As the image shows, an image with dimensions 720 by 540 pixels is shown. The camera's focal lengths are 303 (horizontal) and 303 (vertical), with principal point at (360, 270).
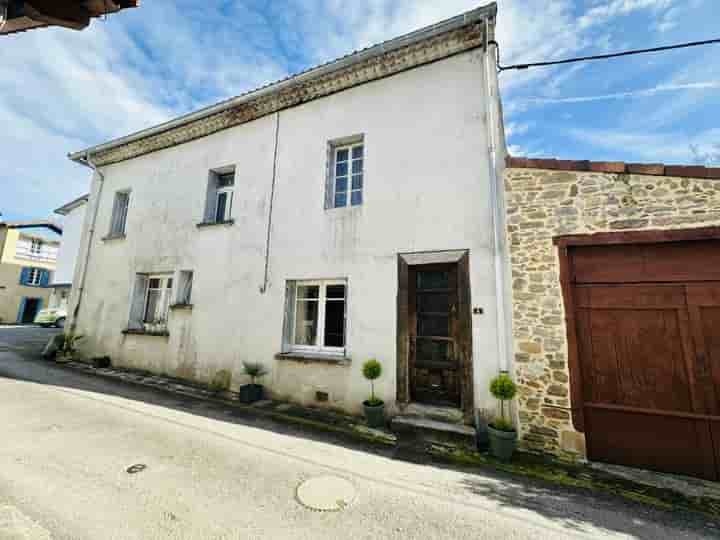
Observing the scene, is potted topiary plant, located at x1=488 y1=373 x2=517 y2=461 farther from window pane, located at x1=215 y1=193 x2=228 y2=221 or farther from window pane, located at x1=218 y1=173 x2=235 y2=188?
window pane, located at x1=218 y1=173 x2=235 y2=188

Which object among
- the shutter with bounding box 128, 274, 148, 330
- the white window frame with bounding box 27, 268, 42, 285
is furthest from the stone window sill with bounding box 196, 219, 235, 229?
the white window frame with bounding box 27, 268, 42, 285

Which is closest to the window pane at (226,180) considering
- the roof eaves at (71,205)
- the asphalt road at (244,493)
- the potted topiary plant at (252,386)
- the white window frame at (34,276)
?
the potted topiary plant at (252,386)

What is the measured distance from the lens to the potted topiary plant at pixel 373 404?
4.71 meters

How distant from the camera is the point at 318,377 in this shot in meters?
5.56

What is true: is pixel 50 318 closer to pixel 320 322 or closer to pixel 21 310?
pixel 21 310

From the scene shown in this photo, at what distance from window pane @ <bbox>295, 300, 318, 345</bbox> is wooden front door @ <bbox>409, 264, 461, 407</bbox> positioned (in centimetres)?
203

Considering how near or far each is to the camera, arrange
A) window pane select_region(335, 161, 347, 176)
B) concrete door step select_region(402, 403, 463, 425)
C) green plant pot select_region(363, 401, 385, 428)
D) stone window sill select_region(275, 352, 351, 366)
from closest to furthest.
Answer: concrete door step select_region(402, 403, 463, 425)
green plant pot select_region(363, 401, 385, 428)
stone window sill select_region(275, 352, 351, 366)
window pane select_region(335, 161, 347, 176)

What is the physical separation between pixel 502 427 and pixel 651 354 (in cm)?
209

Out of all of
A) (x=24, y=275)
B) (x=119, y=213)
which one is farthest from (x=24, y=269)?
(x=119, y=213)

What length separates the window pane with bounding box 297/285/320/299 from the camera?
6219 mm

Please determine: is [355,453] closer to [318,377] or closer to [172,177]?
[318,377]

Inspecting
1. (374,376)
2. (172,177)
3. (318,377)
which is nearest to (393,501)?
(374,376)

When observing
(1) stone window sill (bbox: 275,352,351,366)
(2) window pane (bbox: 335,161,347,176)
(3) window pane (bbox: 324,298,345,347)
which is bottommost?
(1) stone window sill (bbox: 275,352,351,366)

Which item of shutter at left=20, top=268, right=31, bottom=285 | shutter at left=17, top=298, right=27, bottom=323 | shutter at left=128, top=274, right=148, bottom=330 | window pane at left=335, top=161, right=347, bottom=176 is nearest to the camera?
window pane at left=335, top=161, right=347, bottom=176
